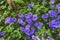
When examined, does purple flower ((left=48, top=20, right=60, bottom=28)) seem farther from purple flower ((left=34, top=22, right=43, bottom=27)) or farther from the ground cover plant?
purple flower ((left=34, top=22, right=43, bottom=27))

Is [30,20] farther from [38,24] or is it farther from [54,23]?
[54,23]

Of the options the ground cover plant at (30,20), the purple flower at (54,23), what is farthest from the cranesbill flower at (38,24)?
the purple flower at (54,23)

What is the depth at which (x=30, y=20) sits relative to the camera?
2.79 metres

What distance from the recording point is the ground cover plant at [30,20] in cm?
272

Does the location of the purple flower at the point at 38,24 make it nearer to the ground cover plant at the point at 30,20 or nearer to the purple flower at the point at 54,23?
the ground cover plant at the point at 30,20

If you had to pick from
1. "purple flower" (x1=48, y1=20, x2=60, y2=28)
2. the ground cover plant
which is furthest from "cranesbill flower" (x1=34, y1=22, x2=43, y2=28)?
"purple flower" (x1=48, y1=20, x2=60, y2=28)

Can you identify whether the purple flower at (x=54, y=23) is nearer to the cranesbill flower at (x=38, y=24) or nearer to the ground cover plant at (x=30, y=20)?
the ground cover plant at (x=30, y=20)

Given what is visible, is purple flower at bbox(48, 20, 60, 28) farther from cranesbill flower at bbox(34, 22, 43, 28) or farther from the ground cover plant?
cranesbill flower at bbox(34, 22, 43, 28)

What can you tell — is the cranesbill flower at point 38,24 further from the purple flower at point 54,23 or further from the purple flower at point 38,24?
the purple flower at point 54,23

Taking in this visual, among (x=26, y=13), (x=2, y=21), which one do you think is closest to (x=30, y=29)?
(x=26, y=13)

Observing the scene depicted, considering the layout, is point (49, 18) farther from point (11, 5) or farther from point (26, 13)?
point (11, 5)

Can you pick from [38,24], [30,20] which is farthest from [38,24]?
[30,20]

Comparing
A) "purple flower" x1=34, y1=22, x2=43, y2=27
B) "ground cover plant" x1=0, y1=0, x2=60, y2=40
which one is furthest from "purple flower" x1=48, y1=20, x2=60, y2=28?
"purple flower" x1=34, y1=22, x2=43, y2=27

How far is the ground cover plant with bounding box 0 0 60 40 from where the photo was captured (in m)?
2.72
